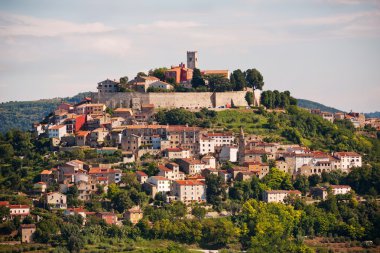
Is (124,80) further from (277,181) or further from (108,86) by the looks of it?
(277,181)

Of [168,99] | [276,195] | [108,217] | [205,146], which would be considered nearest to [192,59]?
[168,99]

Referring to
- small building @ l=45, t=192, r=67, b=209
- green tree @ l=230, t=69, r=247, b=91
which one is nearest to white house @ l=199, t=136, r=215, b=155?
green tree @ l=230, t=69, r=247, b=91

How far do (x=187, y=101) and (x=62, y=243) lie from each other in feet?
76.5

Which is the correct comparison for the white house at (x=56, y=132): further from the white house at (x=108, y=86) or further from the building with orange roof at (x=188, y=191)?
the building with orange roof at (x=188, y=191)

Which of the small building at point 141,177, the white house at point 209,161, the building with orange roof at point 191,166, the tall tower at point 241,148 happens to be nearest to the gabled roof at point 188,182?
the small building at point 141,177

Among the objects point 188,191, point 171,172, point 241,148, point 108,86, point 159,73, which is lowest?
point 188,191

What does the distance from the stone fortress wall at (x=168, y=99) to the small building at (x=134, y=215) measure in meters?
16.7

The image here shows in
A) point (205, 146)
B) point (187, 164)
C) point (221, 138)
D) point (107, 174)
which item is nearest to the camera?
point (107, 174)

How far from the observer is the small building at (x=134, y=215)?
180 ft

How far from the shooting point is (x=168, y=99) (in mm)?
71188

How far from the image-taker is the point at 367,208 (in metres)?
59.0

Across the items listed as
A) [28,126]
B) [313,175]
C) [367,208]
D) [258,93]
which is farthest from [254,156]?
[28,126]

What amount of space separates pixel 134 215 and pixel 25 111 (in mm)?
69014

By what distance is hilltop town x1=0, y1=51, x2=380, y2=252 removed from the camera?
180 ft
